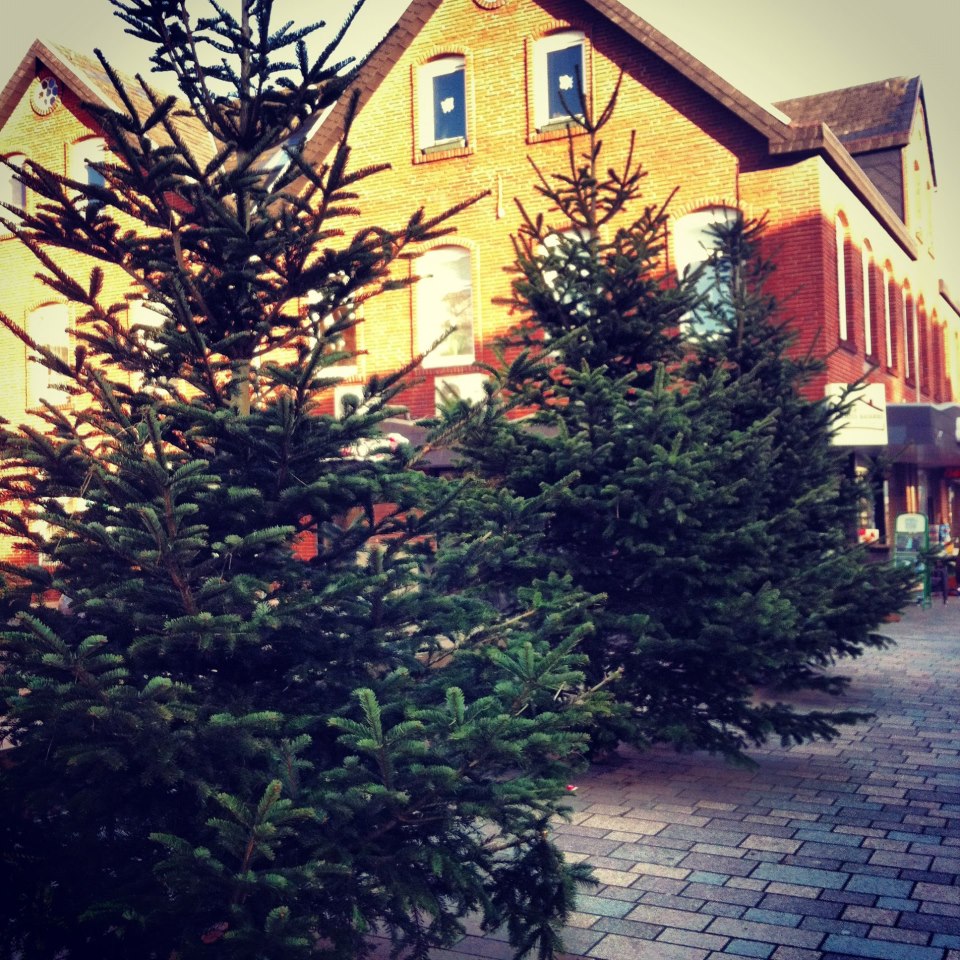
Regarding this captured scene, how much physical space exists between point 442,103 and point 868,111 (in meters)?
10.2

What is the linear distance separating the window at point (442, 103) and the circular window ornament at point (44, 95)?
347 inches

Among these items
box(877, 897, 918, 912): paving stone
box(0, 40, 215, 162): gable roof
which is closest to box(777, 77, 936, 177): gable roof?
box(0, 40, 215, 162): gable roof

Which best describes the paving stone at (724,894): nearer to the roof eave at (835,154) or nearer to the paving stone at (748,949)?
the paving stone at (748,949)

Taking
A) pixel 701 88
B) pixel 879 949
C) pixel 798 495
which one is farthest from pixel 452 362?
pixel 879 949

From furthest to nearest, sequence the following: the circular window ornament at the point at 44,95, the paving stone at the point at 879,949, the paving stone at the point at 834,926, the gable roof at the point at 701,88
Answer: the circular window ornament at the point at 44,95
the gable roof at the point at 701,88
the paving stone at the point at 834,926
the paving stone at the point at 879,949

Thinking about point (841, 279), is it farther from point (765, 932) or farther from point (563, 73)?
point (765, 932)

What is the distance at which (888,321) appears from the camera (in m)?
22.0

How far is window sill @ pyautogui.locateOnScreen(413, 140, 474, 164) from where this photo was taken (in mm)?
18641

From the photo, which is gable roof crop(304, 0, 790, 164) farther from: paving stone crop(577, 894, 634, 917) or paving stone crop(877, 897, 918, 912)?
paving stone crop(877, 897, 918, 912)

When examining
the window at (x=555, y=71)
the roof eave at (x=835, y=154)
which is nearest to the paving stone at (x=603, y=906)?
the roof eave at (x=835, y=154)

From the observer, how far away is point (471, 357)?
61.2ft

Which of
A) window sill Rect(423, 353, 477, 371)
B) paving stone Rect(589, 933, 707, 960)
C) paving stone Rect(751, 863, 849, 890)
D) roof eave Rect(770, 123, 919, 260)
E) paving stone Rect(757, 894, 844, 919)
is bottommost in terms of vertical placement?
paving stone Rect(751, 863, 849, 890)

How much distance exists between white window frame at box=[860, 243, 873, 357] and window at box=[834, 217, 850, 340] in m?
1.44

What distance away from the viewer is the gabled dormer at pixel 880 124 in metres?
22.9
